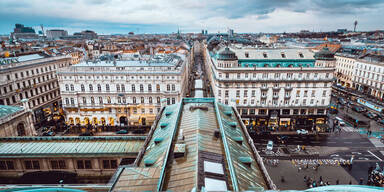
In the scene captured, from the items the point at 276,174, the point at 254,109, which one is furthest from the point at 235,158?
the point at 254,109

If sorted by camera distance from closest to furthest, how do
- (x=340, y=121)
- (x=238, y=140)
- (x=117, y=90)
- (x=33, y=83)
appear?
(x=238, y=140) → (x=117, y=90) → (x=340, y=121) → (x=33, y=83)

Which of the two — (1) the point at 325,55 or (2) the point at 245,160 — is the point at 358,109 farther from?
(2) the point at 245,160

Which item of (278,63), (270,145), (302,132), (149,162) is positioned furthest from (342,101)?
(149,162)

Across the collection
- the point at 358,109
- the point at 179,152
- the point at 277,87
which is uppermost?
the point at 179,152

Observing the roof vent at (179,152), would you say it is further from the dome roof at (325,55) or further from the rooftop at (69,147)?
the dome roof at (325,55)

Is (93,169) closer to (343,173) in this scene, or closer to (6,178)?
(6,178)

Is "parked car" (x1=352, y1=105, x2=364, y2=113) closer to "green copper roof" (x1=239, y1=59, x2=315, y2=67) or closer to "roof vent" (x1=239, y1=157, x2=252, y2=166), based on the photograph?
"green copper roof" (x1=239, y1=59, x2=315, y2=67)

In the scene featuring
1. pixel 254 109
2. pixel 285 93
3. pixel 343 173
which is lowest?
pixel 343 173
